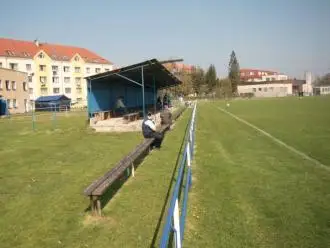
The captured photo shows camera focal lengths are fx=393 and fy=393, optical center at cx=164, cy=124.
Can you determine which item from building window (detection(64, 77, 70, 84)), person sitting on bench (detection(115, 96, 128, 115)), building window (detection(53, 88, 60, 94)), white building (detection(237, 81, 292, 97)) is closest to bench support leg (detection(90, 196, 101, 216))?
person sitting on bench (detection(115, 96, 128, 115))

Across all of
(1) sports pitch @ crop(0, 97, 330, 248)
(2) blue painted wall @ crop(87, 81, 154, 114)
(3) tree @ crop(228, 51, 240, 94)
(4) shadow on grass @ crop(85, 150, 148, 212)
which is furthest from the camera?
(3) tree @ crop(228, 51, 240, 94)

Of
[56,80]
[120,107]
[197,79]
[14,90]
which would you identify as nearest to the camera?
[120,107]

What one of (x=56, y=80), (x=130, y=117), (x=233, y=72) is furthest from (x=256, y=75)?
(x=130, y=117)

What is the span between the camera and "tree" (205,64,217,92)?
414 ft

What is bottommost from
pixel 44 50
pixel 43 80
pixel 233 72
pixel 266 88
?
pixel 266 88

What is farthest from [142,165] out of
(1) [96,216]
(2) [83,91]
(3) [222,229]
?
(2) [83,91]

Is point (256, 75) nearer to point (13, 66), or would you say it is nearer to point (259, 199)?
point (13, 66)

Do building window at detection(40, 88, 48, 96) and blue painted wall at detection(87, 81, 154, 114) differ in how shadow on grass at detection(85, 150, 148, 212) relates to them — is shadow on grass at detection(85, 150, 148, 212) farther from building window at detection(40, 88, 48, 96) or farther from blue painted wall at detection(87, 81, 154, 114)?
building window at detection(40, 88, 48, 96)

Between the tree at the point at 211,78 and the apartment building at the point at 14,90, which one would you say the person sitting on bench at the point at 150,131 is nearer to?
the apartment building at the point at 14,90

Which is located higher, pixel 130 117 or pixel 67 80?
pixel 67 80

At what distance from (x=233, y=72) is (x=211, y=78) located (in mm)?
8803

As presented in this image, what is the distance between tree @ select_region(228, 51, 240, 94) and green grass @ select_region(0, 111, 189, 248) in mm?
116056

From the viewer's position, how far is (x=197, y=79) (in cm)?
12288

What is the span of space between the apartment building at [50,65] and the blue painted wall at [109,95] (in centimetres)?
4317
